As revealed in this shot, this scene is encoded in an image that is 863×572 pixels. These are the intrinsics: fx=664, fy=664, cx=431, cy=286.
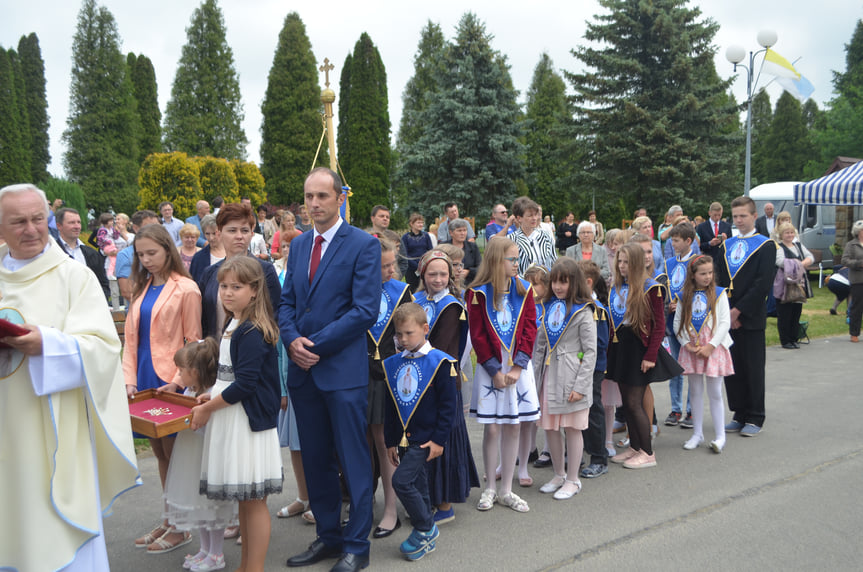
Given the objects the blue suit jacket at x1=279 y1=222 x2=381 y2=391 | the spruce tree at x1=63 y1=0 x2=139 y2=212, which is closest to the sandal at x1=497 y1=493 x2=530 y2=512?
the blue suit jacket at x1=279 y1=222 x2=381 y2=391

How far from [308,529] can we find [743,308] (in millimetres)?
4663

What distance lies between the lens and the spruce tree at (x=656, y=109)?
2730 centimetres

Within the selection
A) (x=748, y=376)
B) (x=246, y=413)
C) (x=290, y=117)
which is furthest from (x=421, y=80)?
(x=246, y=413)

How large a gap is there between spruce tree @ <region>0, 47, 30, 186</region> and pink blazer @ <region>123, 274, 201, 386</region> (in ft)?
130

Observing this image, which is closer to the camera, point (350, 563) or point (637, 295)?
point (350, 563)

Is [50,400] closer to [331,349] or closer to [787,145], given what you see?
[331,349]

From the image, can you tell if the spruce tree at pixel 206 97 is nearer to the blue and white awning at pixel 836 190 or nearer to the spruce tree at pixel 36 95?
the spruce tree at pixel 36 95

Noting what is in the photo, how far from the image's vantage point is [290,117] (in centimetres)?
4066

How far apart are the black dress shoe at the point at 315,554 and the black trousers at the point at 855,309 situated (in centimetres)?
A: 1110

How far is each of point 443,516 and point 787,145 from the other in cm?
5447

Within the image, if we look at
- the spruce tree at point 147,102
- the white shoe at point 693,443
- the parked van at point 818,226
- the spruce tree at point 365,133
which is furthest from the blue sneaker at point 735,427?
the spruce tree at point 147,102

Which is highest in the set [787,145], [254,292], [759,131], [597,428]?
[759,131]

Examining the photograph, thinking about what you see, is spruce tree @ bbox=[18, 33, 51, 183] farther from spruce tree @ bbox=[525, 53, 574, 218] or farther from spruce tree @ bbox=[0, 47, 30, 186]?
spruce tree @ bbox=[525, 53, 574, 218]

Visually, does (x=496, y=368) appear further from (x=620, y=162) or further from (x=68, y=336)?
(x=620, y=162)
